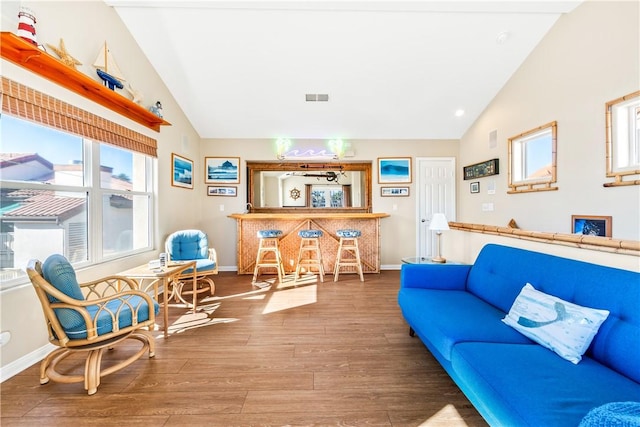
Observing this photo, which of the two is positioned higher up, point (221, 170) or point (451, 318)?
point (221, 170)

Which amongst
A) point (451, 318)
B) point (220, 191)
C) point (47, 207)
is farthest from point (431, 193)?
point (47, 207)

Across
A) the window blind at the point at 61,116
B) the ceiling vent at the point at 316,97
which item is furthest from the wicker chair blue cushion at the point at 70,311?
the ceiling vent at the point at 316,97

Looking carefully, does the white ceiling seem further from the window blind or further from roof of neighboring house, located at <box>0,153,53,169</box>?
roof of neighboring house, located at <box>0,153,53,169</box>

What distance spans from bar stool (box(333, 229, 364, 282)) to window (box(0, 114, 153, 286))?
9.01 ft

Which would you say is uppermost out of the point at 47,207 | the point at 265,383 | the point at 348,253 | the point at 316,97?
the point at 316,97

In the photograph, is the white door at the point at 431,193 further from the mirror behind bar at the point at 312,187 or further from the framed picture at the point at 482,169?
the mirror behind bar at the point at 312,187

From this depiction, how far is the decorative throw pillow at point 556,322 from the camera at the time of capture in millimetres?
1267

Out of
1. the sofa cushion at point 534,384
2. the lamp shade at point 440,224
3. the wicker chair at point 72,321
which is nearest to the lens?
the sofa cushion at point 534,384

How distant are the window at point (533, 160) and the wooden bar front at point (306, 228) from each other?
1.94 m

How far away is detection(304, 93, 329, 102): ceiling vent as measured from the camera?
13.0ft

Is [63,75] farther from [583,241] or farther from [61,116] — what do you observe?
[583,241]

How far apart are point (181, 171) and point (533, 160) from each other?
5.06 m

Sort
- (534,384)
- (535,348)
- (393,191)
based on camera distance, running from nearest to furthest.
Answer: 1. (534,384)
2. (535,348)
3. (393,191)

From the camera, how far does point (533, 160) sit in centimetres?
354
